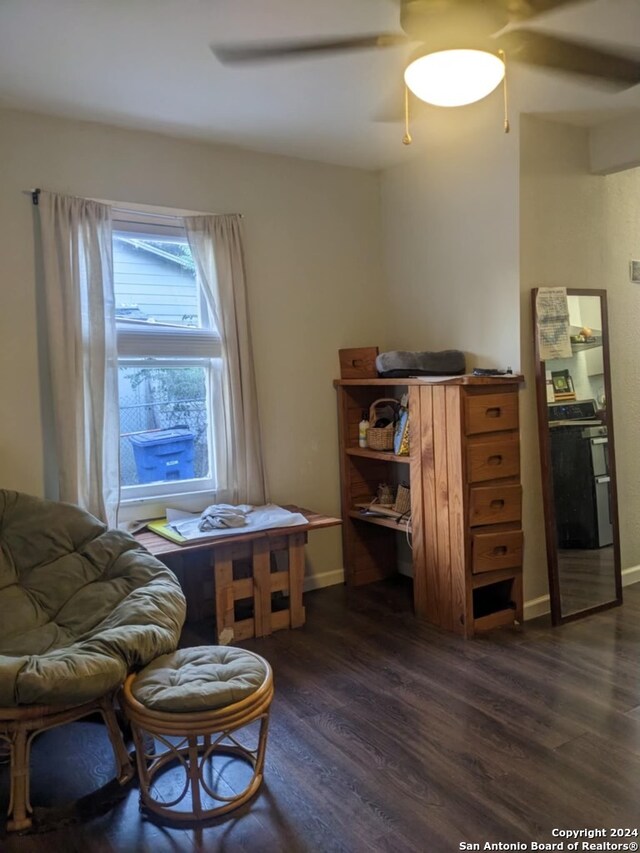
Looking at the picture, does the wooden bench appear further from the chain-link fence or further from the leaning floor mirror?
the leaning floor mirror

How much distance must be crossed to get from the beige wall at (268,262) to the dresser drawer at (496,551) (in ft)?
3.70

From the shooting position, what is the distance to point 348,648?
3.04 metres

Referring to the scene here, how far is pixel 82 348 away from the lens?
9.98ft

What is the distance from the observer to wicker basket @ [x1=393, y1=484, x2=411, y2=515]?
3.58 meters

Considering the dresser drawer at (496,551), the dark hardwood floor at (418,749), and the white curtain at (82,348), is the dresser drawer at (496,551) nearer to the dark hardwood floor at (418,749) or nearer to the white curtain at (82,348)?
the dark hardwood floor at (418,749)

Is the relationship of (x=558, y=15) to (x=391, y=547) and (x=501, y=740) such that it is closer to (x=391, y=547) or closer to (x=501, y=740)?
(x=501, y=740)

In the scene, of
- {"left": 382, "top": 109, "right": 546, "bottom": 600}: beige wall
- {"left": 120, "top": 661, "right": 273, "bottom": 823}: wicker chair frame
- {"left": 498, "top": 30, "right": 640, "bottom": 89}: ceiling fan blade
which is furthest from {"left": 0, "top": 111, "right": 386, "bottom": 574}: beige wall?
{"left": 498, "top": 30, "right": 640, "bottom": 89}: ceiling fan blade

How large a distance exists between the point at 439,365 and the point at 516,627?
4.55ft

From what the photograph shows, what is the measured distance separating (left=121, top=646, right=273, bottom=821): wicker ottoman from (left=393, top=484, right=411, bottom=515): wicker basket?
163cm

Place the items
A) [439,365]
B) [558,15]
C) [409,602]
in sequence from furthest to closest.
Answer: [409,602] < [439,365] < [558,15]

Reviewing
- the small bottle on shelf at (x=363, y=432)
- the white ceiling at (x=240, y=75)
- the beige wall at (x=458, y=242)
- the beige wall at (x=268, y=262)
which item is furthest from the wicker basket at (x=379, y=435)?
the white ceiling at (x=240, y=75)

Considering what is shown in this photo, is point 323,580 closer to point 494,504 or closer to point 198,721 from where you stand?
point 494,504

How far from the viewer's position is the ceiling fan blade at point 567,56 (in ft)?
6.81

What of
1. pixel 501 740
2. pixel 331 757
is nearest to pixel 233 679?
pixel 331 757
